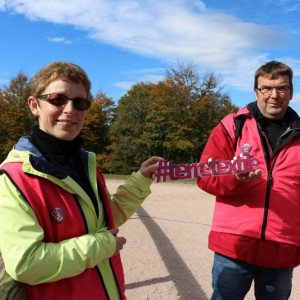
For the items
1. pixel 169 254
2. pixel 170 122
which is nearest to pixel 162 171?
pixel 169 254

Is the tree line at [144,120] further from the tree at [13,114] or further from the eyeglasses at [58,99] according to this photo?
the eyeglasses at [58,99]

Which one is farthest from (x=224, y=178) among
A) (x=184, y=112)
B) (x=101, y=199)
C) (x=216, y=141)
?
(x=184, y=112)

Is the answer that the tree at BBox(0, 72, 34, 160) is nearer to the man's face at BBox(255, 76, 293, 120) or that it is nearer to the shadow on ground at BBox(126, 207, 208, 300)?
the shadow on ground at BBox(126, 207, 208, 300)

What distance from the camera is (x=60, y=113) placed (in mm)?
1770

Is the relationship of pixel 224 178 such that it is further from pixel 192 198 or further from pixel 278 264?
pixel 192 198

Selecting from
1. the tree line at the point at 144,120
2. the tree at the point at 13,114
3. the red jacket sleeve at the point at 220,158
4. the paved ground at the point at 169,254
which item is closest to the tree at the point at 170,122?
the tree line at the point at 144,120

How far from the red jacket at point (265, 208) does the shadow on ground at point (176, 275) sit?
2.06 meters

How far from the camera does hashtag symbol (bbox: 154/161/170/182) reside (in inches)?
90.9

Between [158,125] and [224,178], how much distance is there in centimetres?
2868

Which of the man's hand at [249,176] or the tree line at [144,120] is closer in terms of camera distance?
the man's hand at [249,176]

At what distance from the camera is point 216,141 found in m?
2.69

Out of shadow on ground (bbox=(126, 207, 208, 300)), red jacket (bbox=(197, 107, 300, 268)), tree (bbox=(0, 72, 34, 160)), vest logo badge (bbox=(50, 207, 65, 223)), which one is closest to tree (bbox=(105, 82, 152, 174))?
tree (bbox=(0, 72, 34, 160))

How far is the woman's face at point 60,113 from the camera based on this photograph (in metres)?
1.76

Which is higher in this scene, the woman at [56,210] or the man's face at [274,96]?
the man's face at [274,96]
